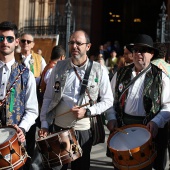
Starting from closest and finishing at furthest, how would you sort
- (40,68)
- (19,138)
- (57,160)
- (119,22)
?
(19,138) < (57,160) < (40,68) < (119,22)

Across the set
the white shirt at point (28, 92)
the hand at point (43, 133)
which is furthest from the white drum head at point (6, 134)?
the hand at point (43, 133)

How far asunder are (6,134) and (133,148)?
1277 mm

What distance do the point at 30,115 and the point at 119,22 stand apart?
2858 cm

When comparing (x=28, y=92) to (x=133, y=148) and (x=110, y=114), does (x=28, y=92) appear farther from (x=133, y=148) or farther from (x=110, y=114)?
(x=133, y=148)

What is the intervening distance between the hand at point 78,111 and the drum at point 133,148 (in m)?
0.41

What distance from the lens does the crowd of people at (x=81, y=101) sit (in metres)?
4.96

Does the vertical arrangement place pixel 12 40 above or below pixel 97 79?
above

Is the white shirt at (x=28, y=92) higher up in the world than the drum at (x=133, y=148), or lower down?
higher up

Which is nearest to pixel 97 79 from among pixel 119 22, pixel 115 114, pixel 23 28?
pixel 115 114

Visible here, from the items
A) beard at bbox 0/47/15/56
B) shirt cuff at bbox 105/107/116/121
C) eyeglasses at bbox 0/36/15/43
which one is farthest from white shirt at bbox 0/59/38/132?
shirt cuff at bbox 105/107/116/121

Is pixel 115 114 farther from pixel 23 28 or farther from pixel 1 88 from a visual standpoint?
pixel 23 28

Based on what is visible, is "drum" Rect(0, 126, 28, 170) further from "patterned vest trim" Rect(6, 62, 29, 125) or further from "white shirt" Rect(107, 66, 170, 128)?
"white shirt" Rect(107, 66, 170, 128)

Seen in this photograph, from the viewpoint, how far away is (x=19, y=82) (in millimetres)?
4988

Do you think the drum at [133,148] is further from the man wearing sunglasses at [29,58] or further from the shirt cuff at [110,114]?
the man wearing sunglasses at [29,58]
